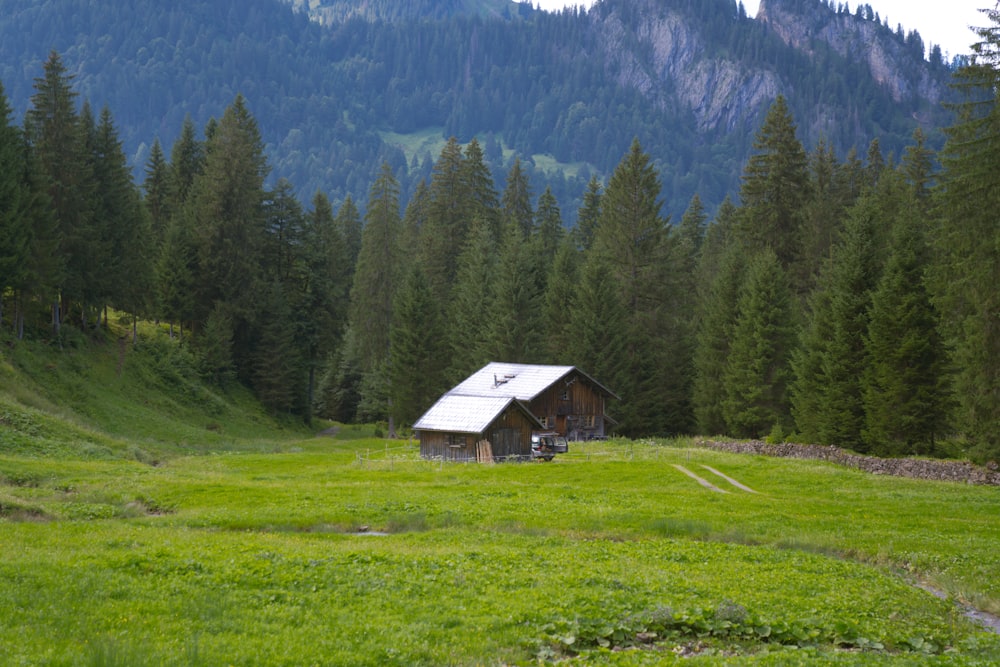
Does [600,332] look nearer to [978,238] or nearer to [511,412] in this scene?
[511,412]

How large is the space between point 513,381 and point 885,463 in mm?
28241

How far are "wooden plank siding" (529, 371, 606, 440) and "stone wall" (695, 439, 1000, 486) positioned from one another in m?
14.0

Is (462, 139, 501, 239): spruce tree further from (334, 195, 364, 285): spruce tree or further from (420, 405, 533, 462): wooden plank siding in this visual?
(420, 405, 533, 462): wooden plank siding

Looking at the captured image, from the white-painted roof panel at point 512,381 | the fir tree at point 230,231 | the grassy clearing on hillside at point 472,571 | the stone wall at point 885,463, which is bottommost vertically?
the grassy clearing on hillside at point 472,571

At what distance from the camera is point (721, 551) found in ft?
84.5

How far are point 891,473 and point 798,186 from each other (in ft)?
118

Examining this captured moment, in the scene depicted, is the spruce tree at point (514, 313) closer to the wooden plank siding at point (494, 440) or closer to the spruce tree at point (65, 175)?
the wooden plank siding at point (494, 440)

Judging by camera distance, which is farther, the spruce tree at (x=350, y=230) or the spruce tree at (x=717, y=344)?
the spruce tree at (x=350, y=230)

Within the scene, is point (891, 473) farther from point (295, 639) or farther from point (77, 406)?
point (77, 406)

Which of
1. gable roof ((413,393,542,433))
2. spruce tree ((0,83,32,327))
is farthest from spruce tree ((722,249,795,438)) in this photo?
spruce tree ((0,83,32,327))

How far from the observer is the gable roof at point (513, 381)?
64562 millimetres

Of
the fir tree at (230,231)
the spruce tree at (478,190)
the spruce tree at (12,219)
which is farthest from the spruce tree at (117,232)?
the spruce tree at (478,190)

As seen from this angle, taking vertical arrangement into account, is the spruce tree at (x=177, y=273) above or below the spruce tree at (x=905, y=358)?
above

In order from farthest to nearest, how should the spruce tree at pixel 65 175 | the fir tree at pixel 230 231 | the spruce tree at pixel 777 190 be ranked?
1. the fir tree at pixel 230 231
2. the spruce tree at pixel 777 190
3. the spruce tree at pixel 65 175
